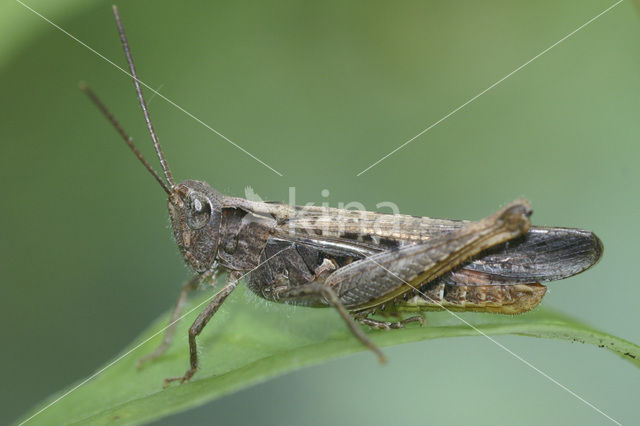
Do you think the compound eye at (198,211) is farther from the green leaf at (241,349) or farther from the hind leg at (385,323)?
the hind leg at (385,323)

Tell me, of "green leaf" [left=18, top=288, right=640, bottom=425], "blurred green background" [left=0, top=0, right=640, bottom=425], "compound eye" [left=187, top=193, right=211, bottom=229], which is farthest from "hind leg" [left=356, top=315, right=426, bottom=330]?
"compound eye" [left=187, top=193, right=211, bottom=229]

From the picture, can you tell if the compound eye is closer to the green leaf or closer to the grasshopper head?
the grasshopper head

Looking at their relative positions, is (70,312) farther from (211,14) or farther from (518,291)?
(518,291)

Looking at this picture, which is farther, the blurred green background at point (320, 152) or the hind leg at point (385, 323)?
the blurred green background at point (320, 152)

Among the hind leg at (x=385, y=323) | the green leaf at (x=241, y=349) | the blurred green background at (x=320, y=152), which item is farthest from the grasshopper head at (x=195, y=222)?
the blurred green background at (x=320, y=152)

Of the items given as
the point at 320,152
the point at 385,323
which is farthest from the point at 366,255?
the point at 320,152
